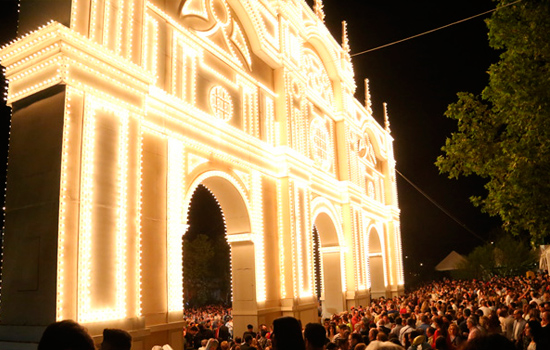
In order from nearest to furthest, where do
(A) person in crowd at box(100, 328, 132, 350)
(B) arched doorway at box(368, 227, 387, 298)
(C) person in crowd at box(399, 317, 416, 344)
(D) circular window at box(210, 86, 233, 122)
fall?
1. (A) person in crowd at box(100, 328, 132, 350)
2. (C) person in crowd at box(399, 317, 416, 344)
3. (D) circular window at box(210, 86, 233, 122)
4. (B) arched doorway at box(368, 227, 387, 298)

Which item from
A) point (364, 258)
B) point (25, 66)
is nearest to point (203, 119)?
point (25, 66)

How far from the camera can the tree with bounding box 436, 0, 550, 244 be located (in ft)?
41.6

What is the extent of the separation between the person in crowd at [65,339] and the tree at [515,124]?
12414mm

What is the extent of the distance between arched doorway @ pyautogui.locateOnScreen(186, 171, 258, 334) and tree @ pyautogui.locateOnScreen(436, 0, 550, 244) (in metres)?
6.87

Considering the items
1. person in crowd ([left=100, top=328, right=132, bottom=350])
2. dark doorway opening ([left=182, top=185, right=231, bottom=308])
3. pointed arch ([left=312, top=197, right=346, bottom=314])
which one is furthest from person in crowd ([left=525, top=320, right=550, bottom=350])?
dark doorway opening ([left=182, top=185, right=231, bottom=308])

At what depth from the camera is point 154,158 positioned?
11211 mm

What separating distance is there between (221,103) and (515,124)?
835cm

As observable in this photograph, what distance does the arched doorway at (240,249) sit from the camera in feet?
47.2

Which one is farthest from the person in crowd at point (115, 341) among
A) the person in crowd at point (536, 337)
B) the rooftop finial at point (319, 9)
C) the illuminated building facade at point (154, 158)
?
the rooftop finial at point (319, 9)

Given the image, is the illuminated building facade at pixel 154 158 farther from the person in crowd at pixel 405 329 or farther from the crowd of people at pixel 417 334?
the person in crowd at pixel 405 329

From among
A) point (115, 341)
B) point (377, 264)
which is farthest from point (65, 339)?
point (377, 264)

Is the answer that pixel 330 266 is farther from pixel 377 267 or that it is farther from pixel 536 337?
pixel 536 337

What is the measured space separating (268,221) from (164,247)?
5238mm

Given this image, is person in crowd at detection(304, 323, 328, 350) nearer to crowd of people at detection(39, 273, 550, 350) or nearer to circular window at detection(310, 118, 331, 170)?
crowd of people at detection(39, 273, 550, 350)
